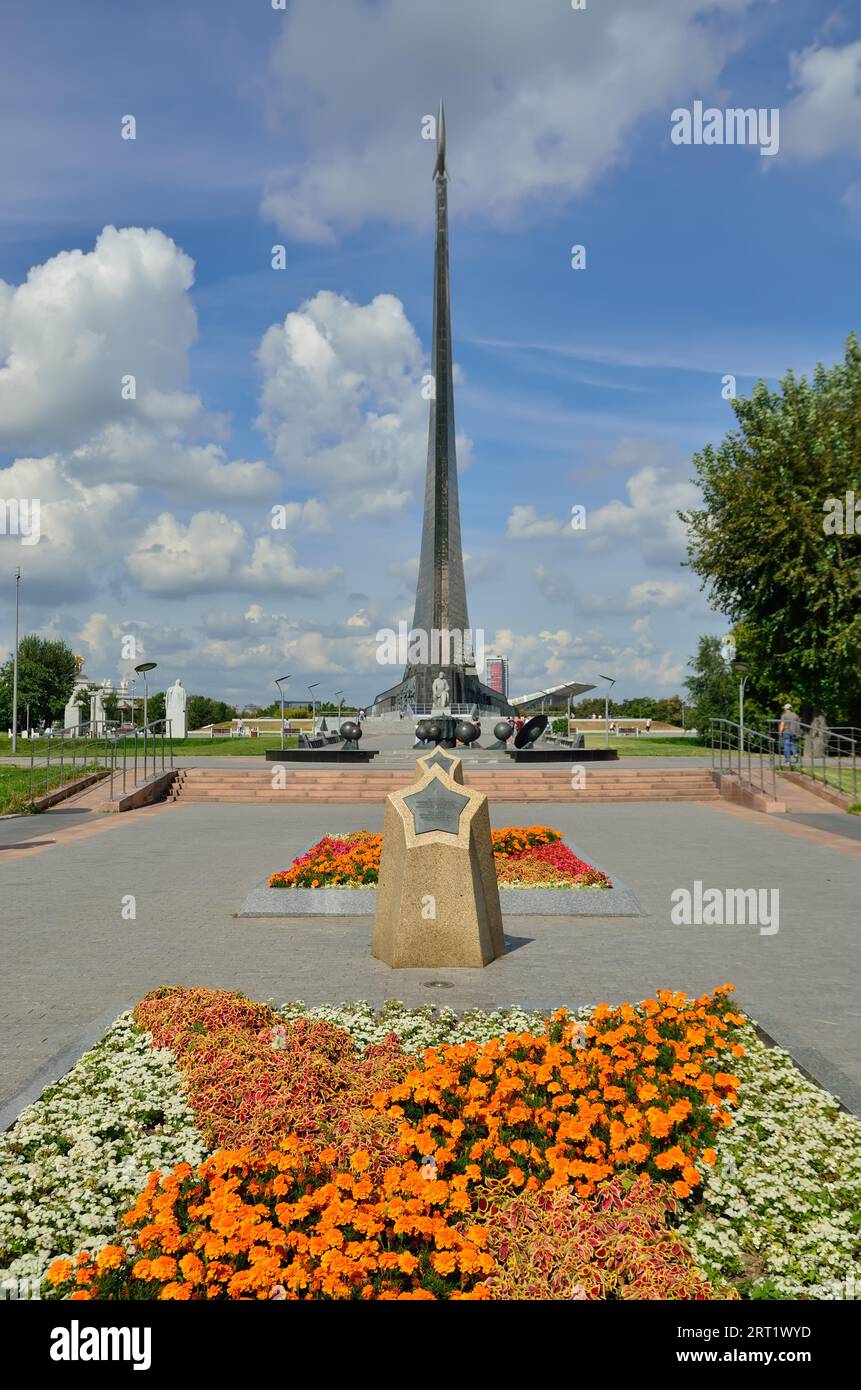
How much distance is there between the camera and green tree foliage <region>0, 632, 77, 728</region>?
66.8 m

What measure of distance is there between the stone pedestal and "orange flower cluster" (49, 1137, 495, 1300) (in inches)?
143

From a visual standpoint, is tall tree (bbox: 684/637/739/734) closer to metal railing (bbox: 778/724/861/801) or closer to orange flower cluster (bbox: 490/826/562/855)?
metal railing (bbox: 778/724/861/801)

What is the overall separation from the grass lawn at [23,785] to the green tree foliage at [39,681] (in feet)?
146

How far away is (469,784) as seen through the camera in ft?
73.1

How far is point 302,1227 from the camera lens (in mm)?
3416

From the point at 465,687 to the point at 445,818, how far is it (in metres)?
79.1

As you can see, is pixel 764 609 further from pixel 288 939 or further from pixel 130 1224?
pixel 130 1224

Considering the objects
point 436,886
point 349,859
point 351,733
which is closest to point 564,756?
point 351,733

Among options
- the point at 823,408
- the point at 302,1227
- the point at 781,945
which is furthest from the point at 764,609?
the point at 302,1227

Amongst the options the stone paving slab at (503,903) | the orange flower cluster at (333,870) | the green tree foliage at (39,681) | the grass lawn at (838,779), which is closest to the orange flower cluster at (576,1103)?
the stone paving slab at (503,903)

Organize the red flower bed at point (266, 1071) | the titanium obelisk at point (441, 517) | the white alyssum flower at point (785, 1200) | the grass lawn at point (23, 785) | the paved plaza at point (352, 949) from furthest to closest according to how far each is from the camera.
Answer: the titanium obelisk at point (441, 517) → the grass lawn at point (23, 785) → the paved plaza at point (352, 949) → the red flower bed at point (266, 1071) → the white alyssum flower at point (785, 1200)

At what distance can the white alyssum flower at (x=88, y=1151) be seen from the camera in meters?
3.49

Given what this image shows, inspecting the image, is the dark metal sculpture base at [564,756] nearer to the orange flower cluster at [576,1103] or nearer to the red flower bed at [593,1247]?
the orange flower cluster at [576,1103]

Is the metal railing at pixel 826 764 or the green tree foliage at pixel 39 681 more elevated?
the green tree foliage at pixel 39 681
